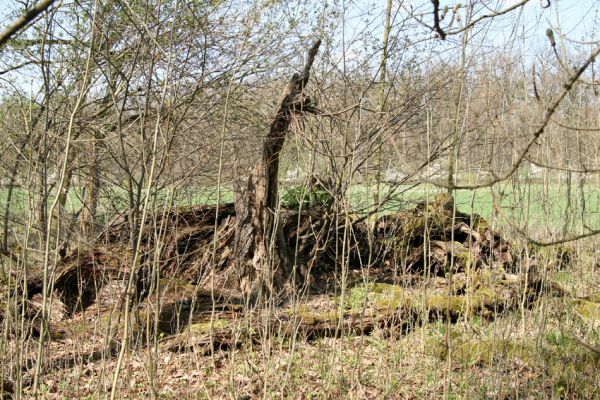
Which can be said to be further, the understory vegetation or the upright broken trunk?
the upright broken trunk

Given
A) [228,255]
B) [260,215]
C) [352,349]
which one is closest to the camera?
[352,349]

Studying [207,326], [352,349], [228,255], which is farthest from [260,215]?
[352,349]

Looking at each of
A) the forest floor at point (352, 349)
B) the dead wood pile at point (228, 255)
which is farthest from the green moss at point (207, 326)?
the dead wood pile at point (228, 255)

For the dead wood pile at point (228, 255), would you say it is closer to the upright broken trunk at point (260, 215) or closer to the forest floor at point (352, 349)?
the forest floor at point (352, 349)

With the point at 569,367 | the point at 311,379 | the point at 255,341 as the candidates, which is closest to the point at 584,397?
the point at 569,367

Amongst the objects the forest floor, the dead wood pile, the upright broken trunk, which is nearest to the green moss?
the forest floor

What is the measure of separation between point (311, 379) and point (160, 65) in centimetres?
335

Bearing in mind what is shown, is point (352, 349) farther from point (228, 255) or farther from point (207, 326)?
point (228, 255)

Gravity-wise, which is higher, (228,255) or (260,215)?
(260,215)

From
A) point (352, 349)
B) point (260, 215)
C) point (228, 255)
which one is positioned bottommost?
point (352, 349)

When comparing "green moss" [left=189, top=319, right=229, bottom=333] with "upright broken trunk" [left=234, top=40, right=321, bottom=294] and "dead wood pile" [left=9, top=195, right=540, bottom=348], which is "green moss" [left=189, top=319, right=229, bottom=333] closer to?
"dead wood pile" [left=9, top=195, right=540, bottom=348]

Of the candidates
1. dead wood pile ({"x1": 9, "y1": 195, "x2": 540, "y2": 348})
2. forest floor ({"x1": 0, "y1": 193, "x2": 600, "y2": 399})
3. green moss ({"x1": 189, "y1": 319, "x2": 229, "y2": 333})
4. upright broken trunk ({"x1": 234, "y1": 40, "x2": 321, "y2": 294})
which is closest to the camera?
forest floor ({"x1": 0, "y1": 193, "x2": 600, "y2": 399})

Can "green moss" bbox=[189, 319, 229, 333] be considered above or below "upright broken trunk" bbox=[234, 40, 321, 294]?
below

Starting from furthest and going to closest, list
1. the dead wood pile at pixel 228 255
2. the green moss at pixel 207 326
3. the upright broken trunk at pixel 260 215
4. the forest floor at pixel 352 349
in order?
the upright broken trunk at pixel 260 215 < the dead wood pile at pixel 228 255 < the green moss at pixel 207 326 < the forest floor at pixel 352 349
